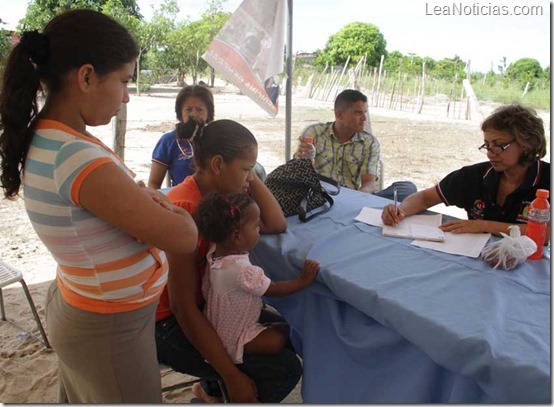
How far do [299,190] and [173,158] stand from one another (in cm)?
125

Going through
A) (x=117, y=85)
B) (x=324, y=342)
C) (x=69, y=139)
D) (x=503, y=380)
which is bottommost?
(x=324, y=342)

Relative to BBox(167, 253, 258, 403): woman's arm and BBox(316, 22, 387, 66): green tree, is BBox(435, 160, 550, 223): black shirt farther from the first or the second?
BBox(316, 22, 387, 66): green tree

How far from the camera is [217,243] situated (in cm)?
147

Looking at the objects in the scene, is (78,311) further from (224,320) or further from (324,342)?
(324,342)

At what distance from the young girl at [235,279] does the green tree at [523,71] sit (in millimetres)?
13853

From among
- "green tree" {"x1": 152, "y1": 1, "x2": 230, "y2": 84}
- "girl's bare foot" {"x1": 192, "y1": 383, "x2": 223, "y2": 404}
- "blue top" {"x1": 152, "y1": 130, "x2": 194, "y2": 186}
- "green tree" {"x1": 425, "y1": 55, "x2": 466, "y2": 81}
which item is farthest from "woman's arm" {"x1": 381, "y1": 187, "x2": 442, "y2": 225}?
"green tree" {"x1": 152, "y1": 1, "x2": 230, "y2": 84}

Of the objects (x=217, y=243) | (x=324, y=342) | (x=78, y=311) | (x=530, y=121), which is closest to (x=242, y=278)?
(x=217, y=243)

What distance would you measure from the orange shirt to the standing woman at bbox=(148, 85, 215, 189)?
1.40 meters

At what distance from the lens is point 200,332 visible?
55.6 inches

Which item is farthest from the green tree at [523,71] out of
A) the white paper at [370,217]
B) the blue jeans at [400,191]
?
the white paper at [370,217]

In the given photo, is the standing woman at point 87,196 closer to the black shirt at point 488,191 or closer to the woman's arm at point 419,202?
the woman's arm at point 419,202

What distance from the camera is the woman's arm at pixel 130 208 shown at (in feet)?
2.95

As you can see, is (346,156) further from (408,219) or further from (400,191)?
(408,219)

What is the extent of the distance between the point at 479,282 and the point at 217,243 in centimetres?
82
